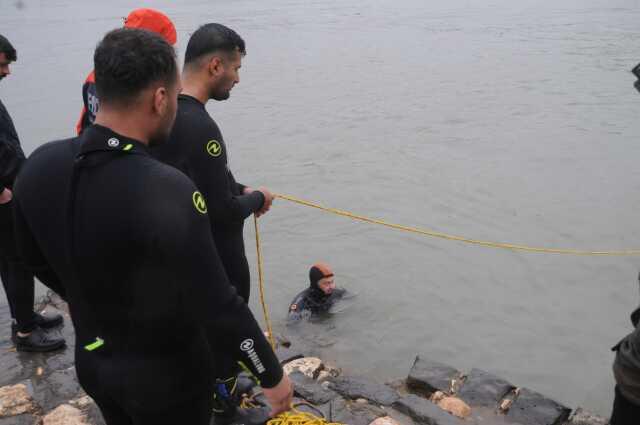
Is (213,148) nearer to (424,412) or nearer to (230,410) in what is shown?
(230,410)

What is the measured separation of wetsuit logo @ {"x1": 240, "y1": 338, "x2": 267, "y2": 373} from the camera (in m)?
1.96

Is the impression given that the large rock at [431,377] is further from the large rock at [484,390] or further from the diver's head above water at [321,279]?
the diver's head above water at [321,279]

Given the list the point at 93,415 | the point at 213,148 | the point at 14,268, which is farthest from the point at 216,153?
the point at 14,268

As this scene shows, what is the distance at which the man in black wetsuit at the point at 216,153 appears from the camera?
9.25 feet

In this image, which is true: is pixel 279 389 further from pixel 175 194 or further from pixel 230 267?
pixel 230 267

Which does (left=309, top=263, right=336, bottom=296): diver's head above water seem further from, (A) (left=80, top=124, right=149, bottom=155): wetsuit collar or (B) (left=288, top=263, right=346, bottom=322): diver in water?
(A) (left=80, top=124, right=149, bottom=155): wetsuit collar

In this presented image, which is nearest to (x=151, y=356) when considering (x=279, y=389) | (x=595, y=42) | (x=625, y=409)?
(x=279, y=389)

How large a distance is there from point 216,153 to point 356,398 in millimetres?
2165

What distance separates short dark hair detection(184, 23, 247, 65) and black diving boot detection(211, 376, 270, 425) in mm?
1771

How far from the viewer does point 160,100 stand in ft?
5.96

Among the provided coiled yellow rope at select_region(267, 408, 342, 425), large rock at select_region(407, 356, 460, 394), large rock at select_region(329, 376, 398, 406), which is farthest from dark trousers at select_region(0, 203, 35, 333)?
large rock at select_region(407, 356, 460, 394)

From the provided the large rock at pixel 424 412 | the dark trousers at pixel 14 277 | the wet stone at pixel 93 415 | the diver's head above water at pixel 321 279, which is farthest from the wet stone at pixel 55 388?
the diver's head above water at pixel 321 279

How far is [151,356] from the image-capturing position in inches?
75.4

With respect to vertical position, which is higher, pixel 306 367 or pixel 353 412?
pixel 353 412
